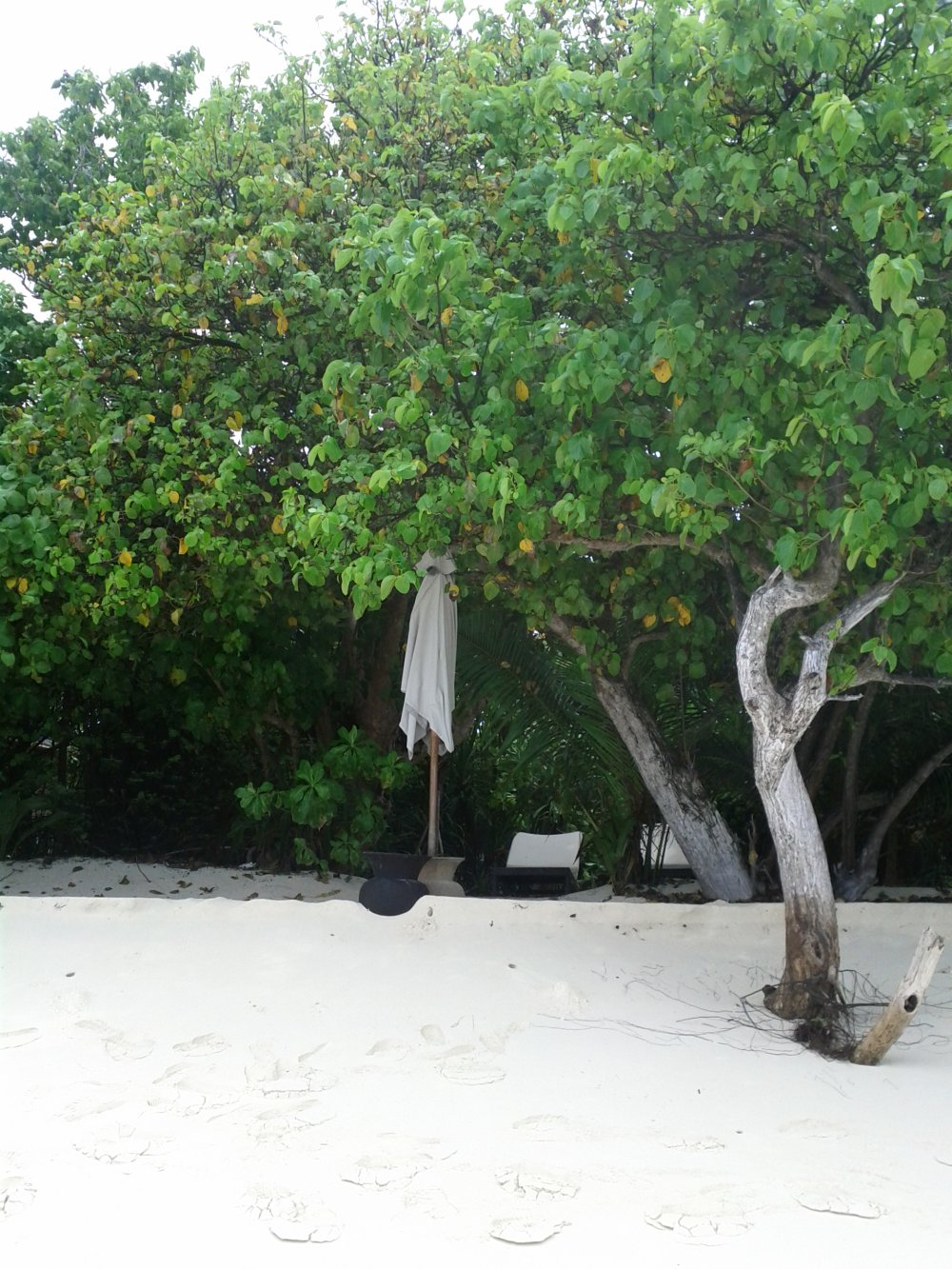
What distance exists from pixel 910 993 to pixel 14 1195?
3137 millimetres

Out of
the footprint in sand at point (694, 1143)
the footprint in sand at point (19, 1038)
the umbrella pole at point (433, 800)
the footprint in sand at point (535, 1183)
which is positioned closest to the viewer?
the footprint in sand at point (535, 1183)

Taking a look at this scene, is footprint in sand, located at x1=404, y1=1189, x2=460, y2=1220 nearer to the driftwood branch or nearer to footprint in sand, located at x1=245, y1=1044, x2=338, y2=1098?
footprint in sand, located at x1=245, y1=1044, x2=338, y2=1098

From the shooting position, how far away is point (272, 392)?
6703mm

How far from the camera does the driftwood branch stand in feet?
15.0

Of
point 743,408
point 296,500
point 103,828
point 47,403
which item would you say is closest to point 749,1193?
point 743,408

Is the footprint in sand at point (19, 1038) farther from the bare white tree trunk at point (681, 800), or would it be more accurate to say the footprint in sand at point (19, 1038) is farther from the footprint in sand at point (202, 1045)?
the bare white tree trunk at point (681, 800)

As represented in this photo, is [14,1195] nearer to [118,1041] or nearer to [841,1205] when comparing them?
[118,1041]

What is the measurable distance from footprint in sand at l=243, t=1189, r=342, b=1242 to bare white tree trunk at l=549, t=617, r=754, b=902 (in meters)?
3.88

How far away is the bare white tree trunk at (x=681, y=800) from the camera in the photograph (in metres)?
7.32

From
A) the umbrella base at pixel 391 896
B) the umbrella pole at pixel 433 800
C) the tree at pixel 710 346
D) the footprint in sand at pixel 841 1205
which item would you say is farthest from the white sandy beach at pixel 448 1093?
the tree at pixel 710 346

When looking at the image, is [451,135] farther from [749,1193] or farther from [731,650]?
[749,1193]

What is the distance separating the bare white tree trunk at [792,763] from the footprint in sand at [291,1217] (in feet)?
8.17

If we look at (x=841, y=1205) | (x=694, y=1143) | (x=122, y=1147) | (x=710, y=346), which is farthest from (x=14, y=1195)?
(x=710, y=346)

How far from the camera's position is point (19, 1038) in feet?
17.5
